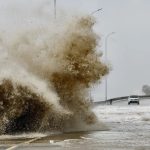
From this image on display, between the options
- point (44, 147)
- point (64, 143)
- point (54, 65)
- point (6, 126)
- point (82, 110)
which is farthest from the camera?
point (82, 110)

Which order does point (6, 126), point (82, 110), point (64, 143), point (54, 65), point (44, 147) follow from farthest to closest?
point (82, 110), point (54, 65), point (6, 126), point (64, 143), point (44, 147)

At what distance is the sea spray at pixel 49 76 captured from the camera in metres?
23.9

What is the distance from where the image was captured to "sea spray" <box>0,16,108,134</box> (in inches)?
942

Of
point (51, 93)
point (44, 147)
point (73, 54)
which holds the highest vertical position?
point (73, 54)

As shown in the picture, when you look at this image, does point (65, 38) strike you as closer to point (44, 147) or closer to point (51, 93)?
point (51, 93)

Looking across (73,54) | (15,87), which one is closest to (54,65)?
(73,54)

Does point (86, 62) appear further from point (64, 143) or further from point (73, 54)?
point (64, 143)

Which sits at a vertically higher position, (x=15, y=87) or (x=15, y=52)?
(x=15, y=52)

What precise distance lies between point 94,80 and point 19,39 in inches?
144

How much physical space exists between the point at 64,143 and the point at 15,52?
8.69 meters

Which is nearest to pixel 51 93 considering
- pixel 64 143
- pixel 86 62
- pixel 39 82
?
pixel 39 82

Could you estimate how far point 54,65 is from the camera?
85.0 ft

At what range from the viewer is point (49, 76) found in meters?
25.8

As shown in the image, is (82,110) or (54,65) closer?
(54,65)
